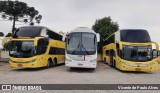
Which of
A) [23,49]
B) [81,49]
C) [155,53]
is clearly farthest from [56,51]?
[155,53]

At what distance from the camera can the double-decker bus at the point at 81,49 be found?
17.5 metres

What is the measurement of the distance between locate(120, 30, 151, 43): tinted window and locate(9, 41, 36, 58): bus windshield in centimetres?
712

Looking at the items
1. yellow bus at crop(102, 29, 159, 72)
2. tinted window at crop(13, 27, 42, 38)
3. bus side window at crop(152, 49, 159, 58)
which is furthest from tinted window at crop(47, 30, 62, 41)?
bus side window at crop(152, 49, 159, 58)

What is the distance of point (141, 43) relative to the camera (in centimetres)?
1814

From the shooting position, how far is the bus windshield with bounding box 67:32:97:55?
17672mm

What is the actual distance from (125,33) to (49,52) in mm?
6886

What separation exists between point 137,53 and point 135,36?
4.76 feet

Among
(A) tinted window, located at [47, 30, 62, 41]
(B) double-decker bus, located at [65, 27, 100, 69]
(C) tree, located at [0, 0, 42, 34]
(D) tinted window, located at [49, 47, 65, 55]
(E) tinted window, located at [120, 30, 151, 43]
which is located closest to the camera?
(B) double-decker bus, located at [65, 27, 100, 69]

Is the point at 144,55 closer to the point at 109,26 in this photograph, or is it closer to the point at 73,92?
the point at 73,92

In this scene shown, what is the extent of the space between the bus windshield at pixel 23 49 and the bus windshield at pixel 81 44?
281 centimetres

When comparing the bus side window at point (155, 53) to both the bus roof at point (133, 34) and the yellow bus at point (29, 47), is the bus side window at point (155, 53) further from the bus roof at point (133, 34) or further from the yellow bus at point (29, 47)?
the yellow bus at point (29, 47)

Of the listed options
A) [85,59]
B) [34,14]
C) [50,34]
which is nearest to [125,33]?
[85,59]

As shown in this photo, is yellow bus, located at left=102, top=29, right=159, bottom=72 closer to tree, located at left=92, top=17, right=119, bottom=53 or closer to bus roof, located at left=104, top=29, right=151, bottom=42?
bus roof, located at left=104, top=29, right=151, bottom=42

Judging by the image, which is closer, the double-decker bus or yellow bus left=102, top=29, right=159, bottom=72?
the double-decker bus
